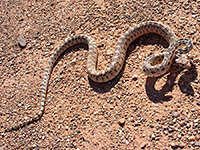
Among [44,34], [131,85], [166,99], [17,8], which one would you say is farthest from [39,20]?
[166,99]

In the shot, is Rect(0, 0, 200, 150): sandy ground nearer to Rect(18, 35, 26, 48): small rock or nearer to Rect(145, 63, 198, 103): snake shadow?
Rect(145, 63, 198, 103): snake shadow

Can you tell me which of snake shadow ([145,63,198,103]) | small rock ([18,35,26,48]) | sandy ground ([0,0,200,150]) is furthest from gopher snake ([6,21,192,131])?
small rock ([18,35,26,48])

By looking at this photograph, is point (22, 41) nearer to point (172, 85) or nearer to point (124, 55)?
point (124, 55)

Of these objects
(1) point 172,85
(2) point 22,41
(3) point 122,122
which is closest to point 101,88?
(3) point 122,122

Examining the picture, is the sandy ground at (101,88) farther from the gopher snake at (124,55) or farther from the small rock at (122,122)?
the gopher snake at (124,55)

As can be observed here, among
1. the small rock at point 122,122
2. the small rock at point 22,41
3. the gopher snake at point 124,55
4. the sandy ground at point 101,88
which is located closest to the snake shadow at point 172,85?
the sandy ground at point 101,88

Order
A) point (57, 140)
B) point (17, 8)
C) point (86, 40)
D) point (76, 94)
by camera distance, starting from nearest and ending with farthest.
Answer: point (57, 140), point (76, 94), point (86, 40), point (17, 8)

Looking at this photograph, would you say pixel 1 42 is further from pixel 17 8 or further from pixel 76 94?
pixel 76 94
